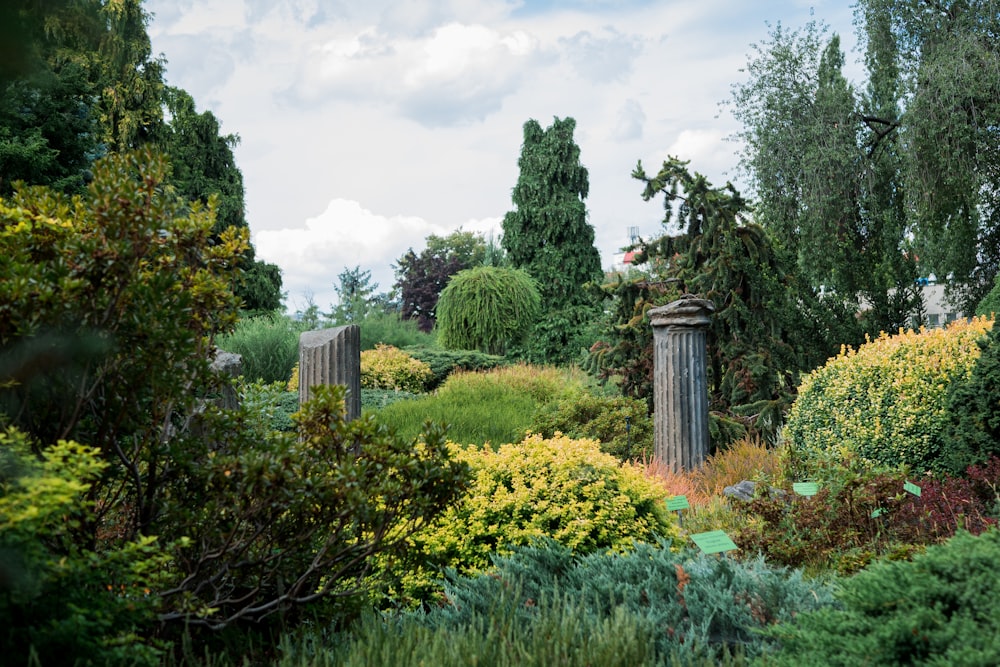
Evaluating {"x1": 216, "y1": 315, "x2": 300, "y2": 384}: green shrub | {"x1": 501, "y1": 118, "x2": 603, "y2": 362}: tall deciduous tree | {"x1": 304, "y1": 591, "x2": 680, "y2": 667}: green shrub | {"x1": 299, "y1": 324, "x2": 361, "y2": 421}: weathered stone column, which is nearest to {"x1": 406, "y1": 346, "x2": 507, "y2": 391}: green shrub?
{"x1": 216, "y1": 315, "x2": 300, "y2": 384}: green shrub

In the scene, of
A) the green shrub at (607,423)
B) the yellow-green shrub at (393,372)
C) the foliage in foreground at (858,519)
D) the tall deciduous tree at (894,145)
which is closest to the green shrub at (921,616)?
the foliage in foreground at (858,519)

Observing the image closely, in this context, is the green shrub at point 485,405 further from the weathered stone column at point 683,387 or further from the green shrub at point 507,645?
the green shrub at point 507,645

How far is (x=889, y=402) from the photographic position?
22.4ft

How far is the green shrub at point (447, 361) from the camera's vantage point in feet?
56.3

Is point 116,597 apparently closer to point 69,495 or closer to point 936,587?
point 69,495

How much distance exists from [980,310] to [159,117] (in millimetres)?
19335

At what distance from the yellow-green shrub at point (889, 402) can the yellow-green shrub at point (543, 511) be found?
7.10 feet

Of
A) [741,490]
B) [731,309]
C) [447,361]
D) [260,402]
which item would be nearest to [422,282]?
[447,361]

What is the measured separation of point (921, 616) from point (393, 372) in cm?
1411

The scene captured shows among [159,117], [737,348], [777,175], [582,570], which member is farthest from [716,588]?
[159,117]

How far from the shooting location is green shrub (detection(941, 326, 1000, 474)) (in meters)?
5.57

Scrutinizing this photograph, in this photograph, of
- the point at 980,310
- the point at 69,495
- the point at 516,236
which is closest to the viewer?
the point at 69,495

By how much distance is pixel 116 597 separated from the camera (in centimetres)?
263

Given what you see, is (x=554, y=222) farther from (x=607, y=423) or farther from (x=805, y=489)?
(x=805, y=489)
